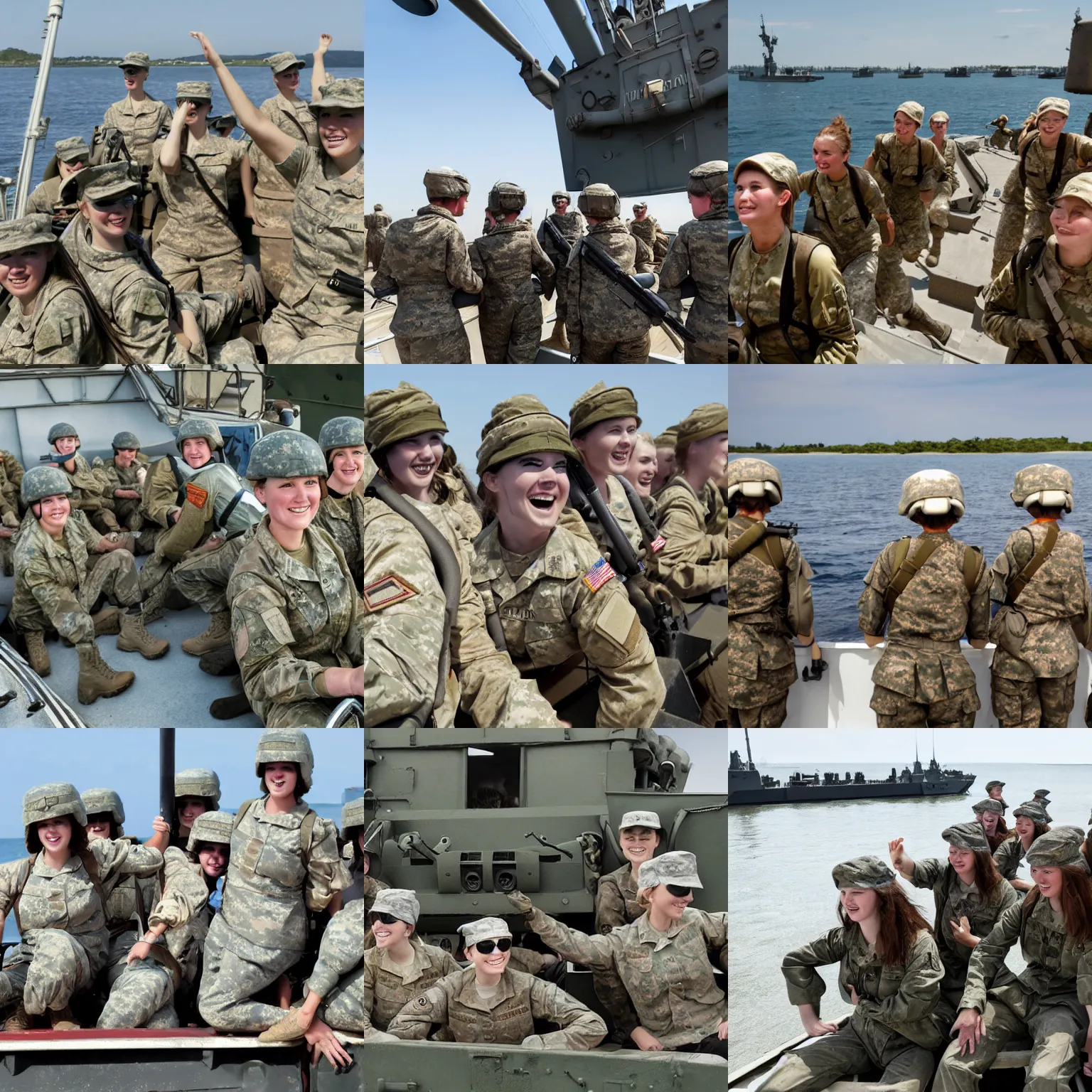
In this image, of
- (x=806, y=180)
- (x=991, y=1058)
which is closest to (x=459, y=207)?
(x=806, y=180)

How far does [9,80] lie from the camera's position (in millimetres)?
6906

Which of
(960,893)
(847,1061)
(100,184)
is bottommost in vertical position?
(847,1061)

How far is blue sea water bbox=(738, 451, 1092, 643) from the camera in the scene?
5.94m

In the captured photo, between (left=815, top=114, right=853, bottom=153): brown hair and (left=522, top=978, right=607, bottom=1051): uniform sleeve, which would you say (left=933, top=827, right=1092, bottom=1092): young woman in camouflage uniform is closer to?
(left=522, top=978, right=607, bottom=1051): uniform sleeve

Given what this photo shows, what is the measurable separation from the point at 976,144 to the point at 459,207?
2625 mm

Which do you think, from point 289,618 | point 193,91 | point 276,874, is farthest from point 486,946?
point 193,91

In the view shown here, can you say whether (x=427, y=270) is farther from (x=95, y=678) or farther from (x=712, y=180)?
(x=95, y=678)

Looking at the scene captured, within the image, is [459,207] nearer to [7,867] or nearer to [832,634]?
[832,634]

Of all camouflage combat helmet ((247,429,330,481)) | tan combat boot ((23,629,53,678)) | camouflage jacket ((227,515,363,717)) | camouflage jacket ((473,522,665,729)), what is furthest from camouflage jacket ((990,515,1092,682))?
tan combat boot ((23,629,53,678))

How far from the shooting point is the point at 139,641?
231 inches

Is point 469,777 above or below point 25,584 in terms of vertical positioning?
below

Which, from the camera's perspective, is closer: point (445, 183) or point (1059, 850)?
point (1059, 850)

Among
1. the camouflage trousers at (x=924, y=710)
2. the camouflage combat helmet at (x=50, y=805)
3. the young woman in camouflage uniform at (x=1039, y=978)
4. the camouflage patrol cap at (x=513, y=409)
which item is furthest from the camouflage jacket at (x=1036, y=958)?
the camouflage combat helmet at (x=50, y=805)

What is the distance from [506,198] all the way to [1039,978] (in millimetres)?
3936
